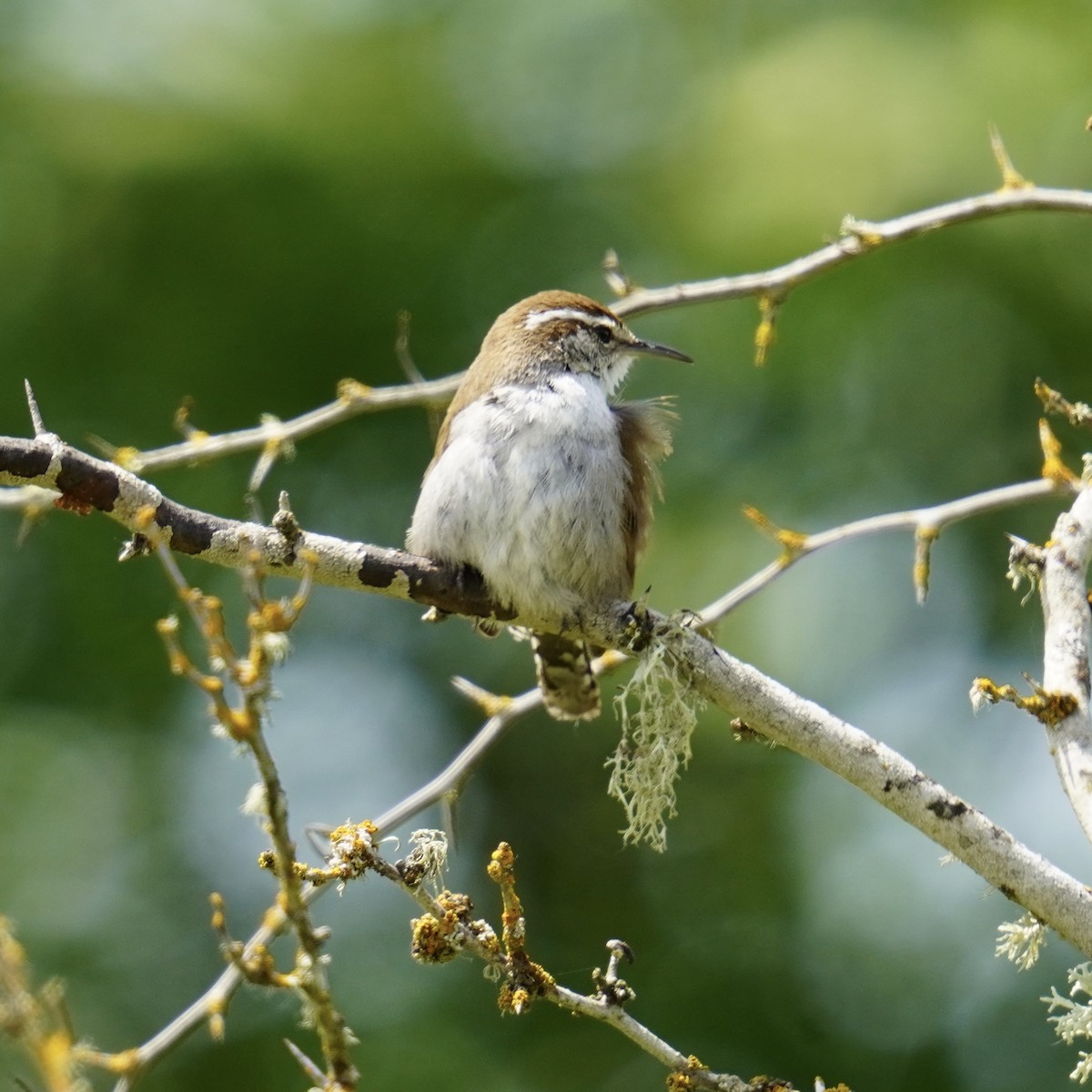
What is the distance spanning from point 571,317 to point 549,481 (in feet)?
3.78

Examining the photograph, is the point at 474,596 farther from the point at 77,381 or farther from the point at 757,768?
the point at 77,381

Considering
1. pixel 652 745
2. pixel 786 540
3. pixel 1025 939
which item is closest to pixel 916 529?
pixel 786 540

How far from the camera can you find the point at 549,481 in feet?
14.6

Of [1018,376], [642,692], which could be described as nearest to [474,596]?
[642,692]

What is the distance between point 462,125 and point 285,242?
1269 millimetres

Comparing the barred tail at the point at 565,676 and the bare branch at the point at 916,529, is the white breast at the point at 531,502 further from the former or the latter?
the bare branch at the point at 916,529

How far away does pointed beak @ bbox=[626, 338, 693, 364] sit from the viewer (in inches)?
218

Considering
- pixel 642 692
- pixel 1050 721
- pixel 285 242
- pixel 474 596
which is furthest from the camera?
pixel 285 242

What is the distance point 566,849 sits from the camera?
734cm

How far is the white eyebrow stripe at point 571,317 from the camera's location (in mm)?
5363

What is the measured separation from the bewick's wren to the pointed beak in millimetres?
158

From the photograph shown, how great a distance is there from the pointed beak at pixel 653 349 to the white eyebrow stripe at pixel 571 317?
136mm

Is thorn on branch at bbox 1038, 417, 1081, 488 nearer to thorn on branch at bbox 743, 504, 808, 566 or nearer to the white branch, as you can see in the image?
the white branch

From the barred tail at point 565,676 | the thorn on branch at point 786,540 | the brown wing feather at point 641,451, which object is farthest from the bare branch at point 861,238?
the barred tail at point 565,676
